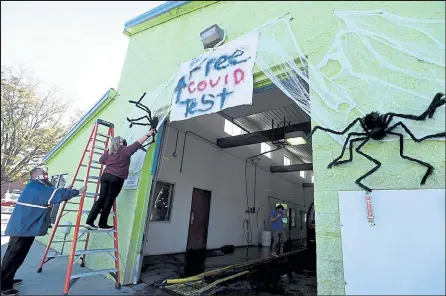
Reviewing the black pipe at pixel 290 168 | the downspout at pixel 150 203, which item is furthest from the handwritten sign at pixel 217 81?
the black pipe at pixel 290 168

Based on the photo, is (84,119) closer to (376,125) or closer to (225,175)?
(225,175)

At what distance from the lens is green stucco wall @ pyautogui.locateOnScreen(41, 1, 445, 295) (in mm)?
2260

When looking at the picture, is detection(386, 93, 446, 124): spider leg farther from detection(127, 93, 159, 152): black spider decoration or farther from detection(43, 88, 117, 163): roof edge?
detection(43, 88, 117, 163): roof edge

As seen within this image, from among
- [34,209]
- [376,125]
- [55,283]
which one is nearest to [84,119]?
[34,209]

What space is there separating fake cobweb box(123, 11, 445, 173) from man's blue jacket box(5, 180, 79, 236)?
3.44 m

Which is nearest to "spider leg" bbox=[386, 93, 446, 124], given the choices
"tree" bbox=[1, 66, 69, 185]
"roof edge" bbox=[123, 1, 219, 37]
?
"roof edge" bbox=[123, 1, 219, 37]

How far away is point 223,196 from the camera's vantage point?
10664 mm

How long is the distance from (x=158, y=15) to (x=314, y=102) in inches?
163

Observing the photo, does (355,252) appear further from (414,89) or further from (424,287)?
(414,89)

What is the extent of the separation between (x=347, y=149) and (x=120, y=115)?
4.53 meters

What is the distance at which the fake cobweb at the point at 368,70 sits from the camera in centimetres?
231

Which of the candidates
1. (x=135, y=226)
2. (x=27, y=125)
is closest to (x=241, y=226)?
(x=135, y=226)

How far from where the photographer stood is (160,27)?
5348 millimetres

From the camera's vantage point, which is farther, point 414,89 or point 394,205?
point 414,89
